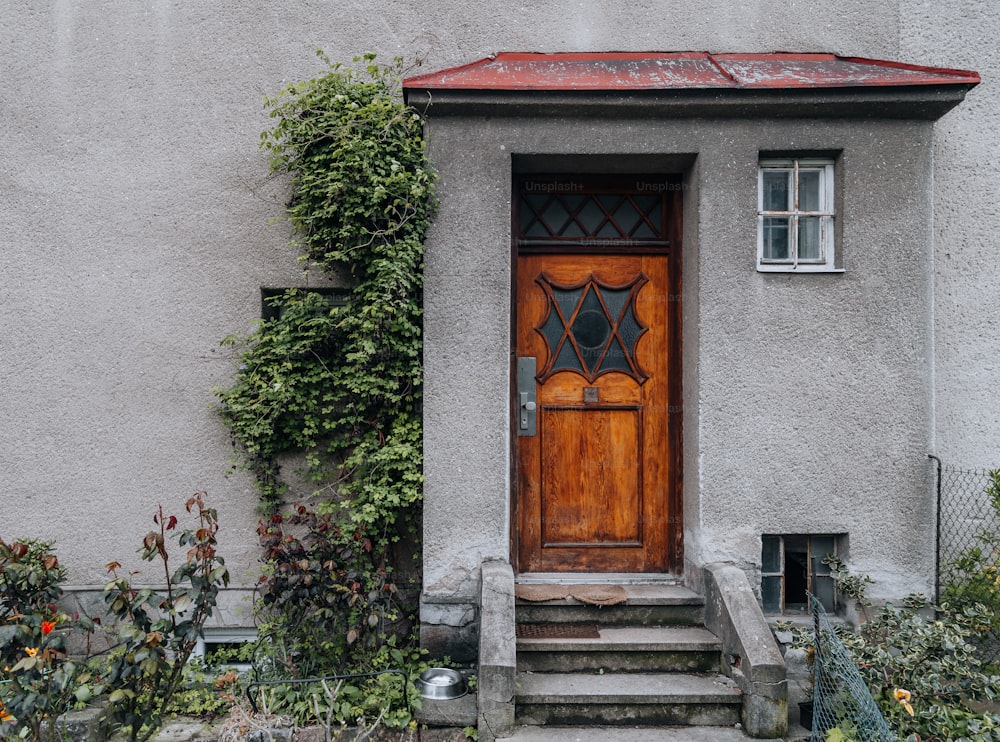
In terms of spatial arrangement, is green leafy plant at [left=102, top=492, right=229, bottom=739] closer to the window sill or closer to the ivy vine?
the ivy vine

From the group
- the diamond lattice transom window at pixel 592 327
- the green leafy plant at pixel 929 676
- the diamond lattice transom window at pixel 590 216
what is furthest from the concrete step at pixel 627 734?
the diamond lattice transom window at pixel 590 216

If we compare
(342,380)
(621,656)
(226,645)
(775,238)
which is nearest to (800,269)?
(775,238)

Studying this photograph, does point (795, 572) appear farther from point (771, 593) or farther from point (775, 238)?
point (775, 238)

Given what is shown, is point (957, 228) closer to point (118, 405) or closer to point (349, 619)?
point (349, 619)

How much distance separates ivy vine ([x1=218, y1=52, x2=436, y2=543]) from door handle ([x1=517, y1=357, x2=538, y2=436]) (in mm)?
753

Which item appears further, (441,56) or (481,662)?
(441,56)

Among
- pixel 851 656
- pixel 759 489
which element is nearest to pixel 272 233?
pixel 759 489

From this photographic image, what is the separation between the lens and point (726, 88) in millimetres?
4168

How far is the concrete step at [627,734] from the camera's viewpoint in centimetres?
354

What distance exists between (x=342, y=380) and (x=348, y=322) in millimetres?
417

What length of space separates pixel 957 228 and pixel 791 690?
3481mm

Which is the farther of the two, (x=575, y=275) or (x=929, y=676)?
(x=575, y=275)

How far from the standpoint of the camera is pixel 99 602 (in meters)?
4.59

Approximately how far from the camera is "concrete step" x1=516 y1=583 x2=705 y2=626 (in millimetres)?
4262
